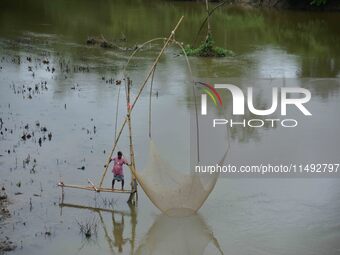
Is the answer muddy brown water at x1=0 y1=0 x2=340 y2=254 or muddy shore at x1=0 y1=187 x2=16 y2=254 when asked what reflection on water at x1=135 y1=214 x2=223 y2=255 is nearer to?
muddy brown water at x1=0 y1=0 x2=340 y2=254

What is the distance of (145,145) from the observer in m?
11.4

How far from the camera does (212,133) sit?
12344 millimetres

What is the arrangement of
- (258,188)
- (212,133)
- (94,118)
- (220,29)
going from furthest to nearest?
(220,29)
(94,118)
(212,133)
(258,188)

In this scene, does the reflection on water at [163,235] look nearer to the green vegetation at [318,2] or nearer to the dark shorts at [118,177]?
the dark shorts at [118,177]

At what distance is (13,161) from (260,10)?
1040 inches

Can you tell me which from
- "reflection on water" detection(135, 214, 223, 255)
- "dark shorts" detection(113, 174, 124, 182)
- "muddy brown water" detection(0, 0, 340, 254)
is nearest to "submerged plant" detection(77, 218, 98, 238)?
"muddy brown water" detection(0, 0, 340, 254)

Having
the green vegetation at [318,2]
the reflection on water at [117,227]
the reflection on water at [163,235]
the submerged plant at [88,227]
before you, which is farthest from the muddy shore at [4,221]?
the green vegetation at [318,2]

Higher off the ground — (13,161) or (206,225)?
(13,161)

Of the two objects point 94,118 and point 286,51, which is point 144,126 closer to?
point 94,118

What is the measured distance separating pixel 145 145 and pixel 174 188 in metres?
2.91

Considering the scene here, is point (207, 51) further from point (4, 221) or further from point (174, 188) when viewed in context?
point (4, 221)

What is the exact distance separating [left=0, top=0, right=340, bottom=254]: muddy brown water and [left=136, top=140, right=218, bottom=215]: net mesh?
20 cm

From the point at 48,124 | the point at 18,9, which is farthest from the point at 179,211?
the point at 18,9

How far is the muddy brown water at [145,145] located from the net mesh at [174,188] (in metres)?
0.20
